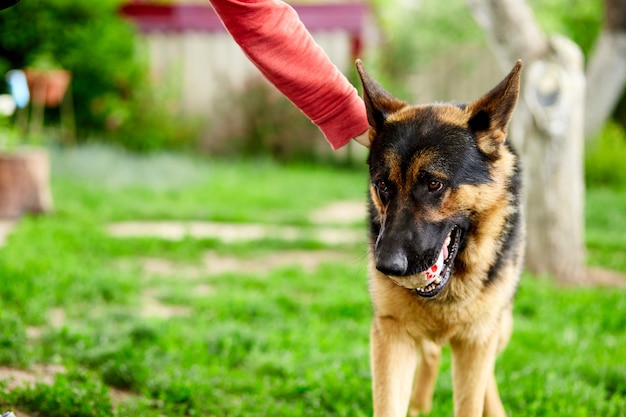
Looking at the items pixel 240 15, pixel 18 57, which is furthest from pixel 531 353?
pixel 18 57

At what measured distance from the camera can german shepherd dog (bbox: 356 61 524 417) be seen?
278 cm

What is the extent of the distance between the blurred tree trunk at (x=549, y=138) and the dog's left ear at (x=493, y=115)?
3953 mm

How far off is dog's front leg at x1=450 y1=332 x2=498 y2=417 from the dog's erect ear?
105cm

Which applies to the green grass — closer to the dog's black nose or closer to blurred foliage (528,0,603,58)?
the dog's black nose

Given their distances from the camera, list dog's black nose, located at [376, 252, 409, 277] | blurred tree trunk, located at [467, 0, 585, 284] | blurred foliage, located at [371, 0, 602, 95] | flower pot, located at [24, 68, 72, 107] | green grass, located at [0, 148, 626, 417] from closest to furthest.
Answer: dog's black nose, located at [376, 252, 409, 277] → green grass, located at [0, 148, 626, 417] → blurred tree trunk, located at [467, 0, 585, 284] → flower pot, located at [24, 68, 72, 107] → blurred foliage, located at [371, 0, 602, 95]

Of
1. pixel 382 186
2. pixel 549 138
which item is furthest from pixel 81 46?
pixel 382 186

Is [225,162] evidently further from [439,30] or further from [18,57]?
[439,30]

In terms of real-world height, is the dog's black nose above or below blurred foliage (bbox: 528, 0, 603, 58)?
below

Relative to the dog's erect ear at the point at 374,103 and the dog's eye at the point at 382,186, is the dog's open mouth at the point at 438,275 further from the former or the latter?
the dog's erect ear at the point at 374,103

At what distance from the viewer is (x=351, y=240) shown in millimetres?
8258

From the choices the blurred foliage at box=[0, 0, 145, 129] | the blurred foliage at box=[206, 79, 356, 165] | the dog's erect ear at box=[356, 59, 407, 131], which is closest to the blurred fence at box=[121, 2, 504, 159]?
the blurred foliage at box=[206, 79, 356, 165]

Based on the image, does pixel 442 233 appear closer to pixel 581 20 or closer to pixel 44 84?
pixel 44 84

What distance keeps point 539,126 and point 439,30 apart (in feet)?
56.2

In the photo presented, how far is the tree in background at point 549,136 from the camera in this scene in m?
6.66
